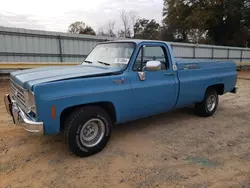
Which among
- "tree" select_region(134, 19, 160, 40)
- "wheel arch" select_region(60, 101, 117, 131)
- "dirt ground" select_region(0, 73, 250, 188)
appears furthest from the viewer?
"tree" select_region(134, 19, 160, 40)

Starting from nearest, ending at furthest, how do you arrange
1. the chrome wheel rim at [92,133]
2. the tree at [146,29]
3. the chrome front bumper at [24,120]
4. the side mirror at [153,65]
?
the chrome front bumper at [24,120] → the chrome wheel rim at [92,133] → the side mirror at [153,65] → the tree at [146,29]

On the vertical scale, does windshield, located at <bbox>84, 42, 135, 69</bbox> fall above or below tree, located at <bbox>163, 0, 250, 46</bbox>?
below

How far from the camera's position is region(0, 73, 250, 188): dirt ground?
304 centimetres

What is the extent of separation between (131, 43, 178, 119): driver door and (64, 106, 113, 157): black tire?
676 mm

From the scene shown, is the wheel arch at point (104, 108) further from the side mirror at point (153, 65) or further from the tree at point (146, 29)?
the tree at point (146, 29)

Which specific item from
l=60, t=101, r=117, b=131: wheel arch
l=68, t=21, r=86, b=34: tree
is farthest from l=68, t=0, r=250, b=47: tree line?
l=60, t=101, r=117, b=131: wheel arch

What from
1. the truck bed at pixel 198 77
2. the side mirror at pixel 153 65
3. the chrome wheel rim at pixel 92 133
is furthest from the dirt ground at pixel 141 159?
the side mirror at pixel 153 65

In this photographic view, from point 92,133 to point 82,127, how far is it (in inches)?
13.7

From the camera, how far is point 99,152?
3.85 meters

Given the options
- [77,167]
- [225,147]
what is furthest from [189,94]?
[77,167]

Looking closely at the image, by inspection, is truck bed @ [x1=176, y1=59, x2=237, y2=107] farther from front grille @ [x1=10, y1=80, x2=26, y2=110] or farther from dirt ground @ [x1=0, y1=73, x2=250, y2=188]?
front grille @ [x1=10, y1=80, x2=26, y2=110]

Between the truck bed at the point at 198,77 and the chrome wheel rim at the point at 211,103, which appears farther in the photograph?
the chrome wheel rim at the point at 211,103

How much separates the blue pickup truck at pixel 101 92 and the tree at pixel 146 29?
4321 centimetres

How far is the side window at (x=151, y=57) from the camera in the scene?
426 centimetres
